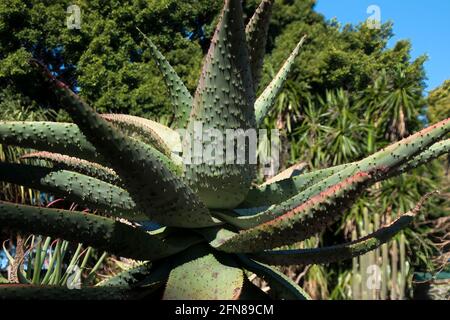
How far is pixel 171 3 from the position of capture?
14.9m

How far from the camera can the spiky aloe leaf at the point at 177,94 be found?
152cm

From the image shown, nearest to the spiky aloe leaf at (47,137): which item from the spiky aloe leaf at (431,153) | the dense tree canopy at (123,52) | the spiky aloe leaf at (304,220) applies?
the spiky aloe leaf at (304,220)

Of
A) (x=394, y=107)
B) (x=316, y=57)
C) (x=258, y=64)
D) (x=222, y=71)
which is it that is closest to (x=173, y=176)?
(x=222, y=71)

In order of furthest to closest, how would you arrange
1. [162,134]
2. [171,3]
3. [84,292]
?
[171,3], [162,134], [84,292]

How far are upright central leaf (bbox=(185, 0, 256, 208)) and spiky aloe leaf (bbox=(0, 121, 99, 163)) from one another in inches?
9.3

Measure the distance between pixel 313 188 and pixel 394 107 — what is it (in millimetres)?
8368

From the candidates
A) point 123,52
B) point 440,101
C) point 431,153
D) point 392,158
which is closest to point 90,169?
point 392,158

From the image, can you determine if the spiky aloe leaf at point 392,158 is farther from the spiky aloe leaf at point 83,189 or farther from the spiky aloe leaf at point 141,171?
the spiky aloe leaf at point 83,189

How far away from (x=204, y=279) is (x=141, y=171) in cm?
27

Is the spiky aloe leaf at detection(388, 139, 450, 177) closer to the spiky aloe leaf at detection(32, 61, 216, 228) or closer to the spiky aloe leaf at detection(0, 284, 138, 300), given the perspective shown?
the spiky aloe leaf at detection(32, 61, 216, 228)

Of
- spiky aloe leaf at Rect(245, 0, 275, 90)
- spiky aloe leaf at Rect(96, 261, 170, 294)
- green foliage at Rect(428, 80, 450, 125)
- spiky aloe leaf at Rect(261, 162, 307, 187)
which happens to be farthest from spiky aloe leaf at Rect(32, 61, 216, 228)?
green foliage at Rect(428, 80, 450, 125)

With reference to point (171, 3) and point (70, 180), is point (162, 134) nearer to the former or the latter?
point (70, 180)

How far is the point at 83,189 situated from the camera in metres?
1.31

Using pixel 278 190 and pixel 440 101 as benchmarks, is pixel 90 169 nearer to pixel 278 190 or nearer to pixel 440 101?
pixel 278 190
